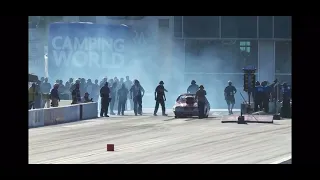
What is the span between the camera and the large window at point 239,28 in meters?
49.2

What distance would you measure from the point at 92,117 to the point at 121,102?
2.58 meters

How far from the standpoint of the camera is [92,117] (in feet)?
106

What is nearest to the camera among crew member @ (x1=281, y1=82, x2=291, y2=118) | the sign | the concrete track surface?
the concrete track surface

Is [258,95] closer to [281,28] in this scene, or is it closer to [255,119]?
[255,119]

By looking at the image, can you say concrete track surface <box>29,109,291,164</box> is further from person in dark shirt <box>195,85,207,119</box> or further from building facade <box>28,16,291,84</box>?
building facade <box>28,16,291,84</box>

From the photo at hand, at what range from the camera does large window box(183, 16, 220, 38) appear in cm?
5000

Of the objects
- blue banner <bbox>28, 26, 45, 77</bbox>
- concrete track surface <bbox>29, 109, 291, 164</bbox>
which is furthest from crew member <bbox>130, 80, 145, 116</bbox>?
blue banner <bbox>28, 26, 45, 77</bbox>

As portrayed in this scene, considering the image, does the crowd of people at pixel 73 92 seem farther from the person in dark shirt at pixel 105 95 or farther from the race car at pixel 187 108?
the race car at pixel 187 108

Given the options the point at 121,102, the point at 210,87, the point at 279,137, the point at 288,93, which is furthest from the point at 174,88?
the point at 279,137

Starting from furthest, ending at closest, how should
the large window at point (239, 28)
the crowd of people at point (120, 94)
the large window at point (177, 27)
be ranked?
the large window at point (177, 27) < the large window at point (239, 28) < the crowd of people at point (120, 94)

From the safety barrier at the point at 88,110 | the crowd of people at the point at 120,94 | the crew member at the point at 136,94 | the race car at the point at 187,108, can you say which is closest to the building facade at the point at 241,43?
the crowd of people at the point at 120,94

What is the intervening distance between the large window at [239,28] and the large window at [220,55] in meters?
0.46

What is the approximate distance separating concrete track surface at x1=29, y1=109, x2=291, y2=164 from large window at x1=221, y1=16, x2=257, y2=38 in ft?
61.4
